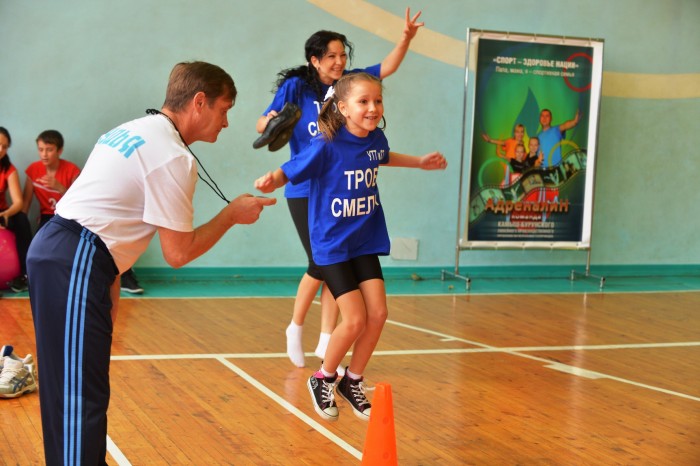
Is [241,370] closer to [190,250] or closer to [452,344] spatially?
[452,344]

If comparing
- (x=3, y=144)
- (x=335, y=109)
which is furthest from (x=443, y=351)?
(x=3, y=144)

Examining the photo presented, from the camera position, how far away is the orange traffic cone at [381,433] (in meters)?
3.24

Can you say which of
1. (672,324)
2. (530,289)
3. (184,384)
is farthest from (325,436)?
(530,289)

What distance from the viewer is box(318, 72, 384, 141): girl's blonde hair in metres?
3.96

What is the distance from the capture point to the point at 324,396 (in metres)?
3.97

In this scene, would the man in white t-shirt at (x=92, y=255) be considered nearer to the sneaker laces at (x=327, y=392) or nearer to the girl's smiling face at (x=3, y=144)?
the sneaker laces at (x=327, y=392)

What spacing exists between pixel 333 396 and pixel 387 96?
5197 mm

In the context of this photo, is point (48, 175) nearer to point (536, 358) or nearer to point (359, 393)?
point (536, 358)

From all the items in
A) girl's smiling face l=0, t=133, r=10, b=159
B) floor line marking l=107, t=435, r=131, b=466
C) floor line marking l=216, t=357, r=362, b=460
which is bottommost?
floor line marking l=107, t=435, r=131, b=466

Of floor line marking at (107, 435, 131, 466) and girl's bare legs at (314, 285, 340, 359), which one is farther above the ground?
girl's bare legs at (314, 285, 340, 359)

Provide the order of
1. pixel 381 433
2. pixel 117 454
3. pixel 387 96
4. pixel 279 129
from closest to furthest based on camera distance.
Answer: pixel 381 433
pixel 117 454
pixel 279 129
pixel 387 96

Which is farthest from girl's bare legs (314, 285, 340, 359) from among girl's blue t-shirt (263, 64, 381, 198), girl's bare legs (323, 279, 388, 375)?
girl's bare legs (323, 279, 388, 375)

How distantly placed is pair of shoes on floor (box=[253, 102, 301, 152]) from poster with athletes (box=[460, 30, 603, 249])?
4873 mm

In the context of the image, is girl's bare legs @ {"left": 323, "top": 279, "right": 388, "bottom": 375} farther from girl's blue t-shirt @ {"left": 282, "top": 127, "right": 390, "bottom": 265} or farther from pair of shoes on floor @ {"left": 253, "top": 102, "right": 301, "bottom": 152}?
pair of shoes on floor @ {"left": 253, "top": 102, "right": 301, "bottom": 152}
